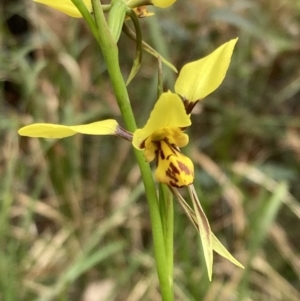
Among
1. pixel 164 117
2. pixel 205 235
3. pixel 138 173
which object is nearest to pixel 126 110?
pixel 164 117

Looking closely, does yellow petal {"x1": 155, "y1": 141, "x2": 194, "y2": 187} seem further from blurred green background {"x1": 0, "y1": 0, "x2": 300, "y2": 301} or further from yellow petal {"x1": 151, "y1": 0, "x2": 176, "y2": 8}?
blurred green background {"x1": 0, "y1": 0, "x2": 300, "y2": 301}

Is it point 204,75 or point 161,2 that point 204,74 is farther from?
point 161,2

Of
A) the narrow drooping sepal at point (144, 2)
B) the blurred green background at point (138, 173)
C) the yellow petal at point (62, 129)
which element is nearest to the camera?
the yellow petal at point (62, 129)

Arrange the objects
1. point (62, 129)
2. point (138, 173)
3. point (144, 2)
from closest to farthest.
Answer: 1. point (62, 129)
2. point (144, 2)
3. point (138, 173)

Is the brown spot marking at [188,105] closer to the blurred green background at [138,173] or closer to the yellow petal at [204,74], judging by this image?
the yellow petal at [204,74]

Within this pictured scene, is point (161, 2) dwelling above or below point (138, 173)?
above

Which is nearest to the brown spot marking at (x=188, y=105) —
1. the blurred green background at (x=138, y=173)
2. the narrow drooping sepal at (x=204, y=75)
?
the narrow drooping sepal at (x=204, y=75)
